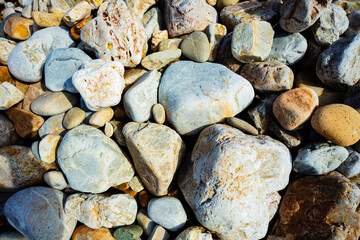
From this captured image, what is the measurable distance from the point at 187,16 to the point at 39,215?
9.57 feet

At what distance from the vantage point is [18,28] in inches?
136

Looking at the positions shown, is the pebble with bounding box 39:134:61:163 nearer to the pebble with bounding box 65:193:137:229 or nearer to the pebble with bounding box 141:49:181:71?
the pebble with bounding box 65:193:137:229

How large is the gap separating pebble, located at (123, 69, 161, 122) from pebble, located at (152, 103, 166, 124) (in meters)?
0.09

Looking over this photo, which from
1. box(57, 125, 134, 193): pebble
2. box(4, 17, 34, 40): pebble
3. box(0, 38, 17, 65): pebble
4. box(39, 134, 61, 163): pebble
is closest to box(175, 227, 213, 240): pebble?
box(57, 125, 134, 193): pebble

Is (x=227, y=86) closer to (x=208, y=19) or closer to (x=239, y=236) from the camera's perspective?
(x=208, y=19)

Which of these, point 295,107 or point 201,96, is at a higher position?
point 201,96

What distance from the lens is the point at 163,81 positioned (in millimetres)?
2789

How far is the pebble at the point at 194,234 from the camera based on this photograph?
227cm

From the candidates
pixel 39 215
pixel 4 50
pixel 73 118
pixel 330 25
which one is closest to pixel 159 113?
pixel 73 118

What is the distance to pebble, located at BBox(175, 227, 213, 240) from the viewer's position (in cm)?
227

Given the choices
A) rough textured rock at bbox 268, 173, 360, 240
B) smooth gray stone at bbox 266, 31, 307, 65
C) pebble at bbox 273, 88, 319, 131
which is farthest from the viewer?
smooth gray stone at bbox 266, 31, 307, 65

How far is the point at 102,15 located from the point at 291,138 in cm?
262

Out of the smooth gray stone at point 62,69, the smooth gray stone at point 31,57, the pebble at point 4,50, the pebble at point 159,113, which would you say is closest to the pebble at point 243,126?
the pebble at point 159,113

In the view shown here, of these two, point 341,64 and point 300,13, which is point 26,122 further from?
point 341,64
